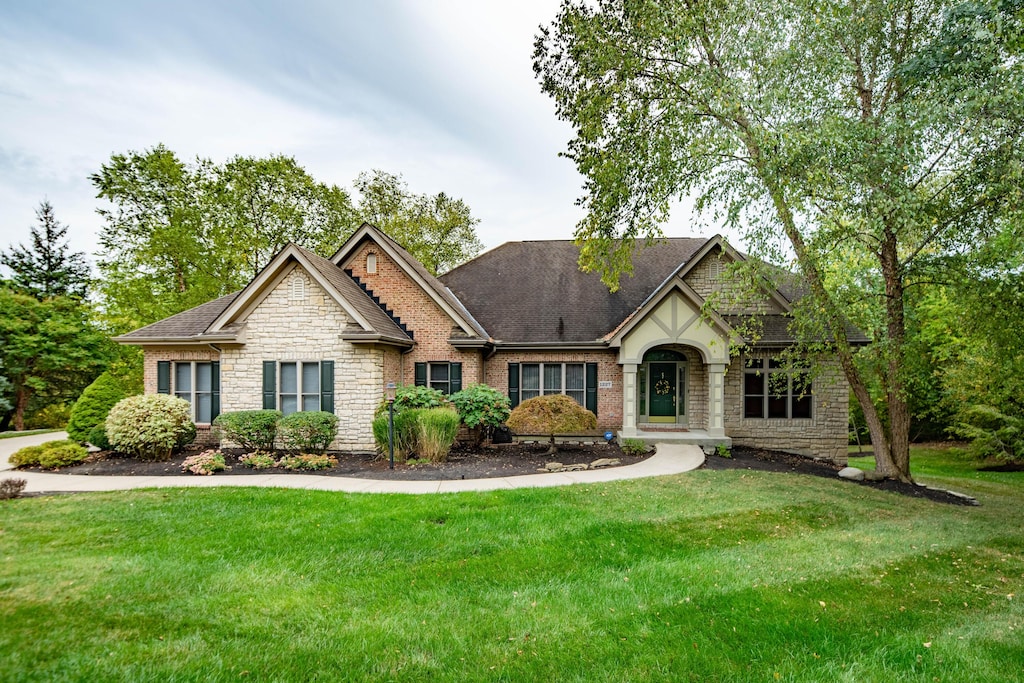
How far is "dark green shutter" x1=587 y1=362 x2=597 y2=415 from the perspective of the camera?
1461cm

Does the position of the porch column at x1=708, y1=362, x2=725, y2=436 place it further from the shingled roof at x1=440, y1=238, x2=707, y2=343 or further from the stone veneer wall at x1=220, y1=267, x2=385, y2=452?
the stone veneer wall at x1=220, y1=267, x2=385, y2=452

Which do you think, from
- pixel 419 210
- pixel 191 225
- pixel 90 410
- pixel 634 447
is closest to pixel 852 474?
pixel 634 447

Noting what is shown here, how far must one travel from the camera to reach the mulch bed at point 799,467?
9844mm

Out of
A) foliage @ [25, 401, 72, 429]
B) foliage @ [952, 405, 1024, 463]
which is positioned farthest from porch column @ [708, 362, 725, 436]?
foliage @ [25, 401, 72, 429]

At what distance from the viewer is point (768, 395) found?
14.4m

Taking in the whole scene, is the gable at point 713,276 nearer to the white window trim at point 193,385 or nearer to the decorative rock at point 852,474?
the decorative rock at point 852,474

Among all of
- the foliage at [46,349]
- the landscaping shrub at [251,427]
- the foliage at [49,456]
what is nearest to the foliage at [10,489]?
the foliage at [49,456]

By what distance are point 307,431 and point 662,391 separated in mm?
10400

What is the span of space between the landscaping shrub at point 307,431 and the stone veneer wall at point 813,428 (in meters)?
11.4

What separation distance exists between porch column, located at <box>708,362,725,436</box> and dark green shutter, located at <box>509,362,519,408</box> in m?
5.61

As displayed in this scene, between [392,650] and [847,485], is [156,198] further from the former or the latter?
[847,485]

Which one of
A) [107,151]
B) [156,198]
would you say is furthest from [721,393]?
[107,151]

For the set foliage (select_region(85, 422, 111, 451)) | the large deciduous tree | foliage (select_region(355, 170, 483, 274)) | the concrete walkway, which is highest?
foliage (select_region(355, 170, 483, 274))

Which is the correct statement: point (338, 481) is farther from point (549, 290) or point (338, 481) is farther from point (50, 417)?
point (50, 417)
